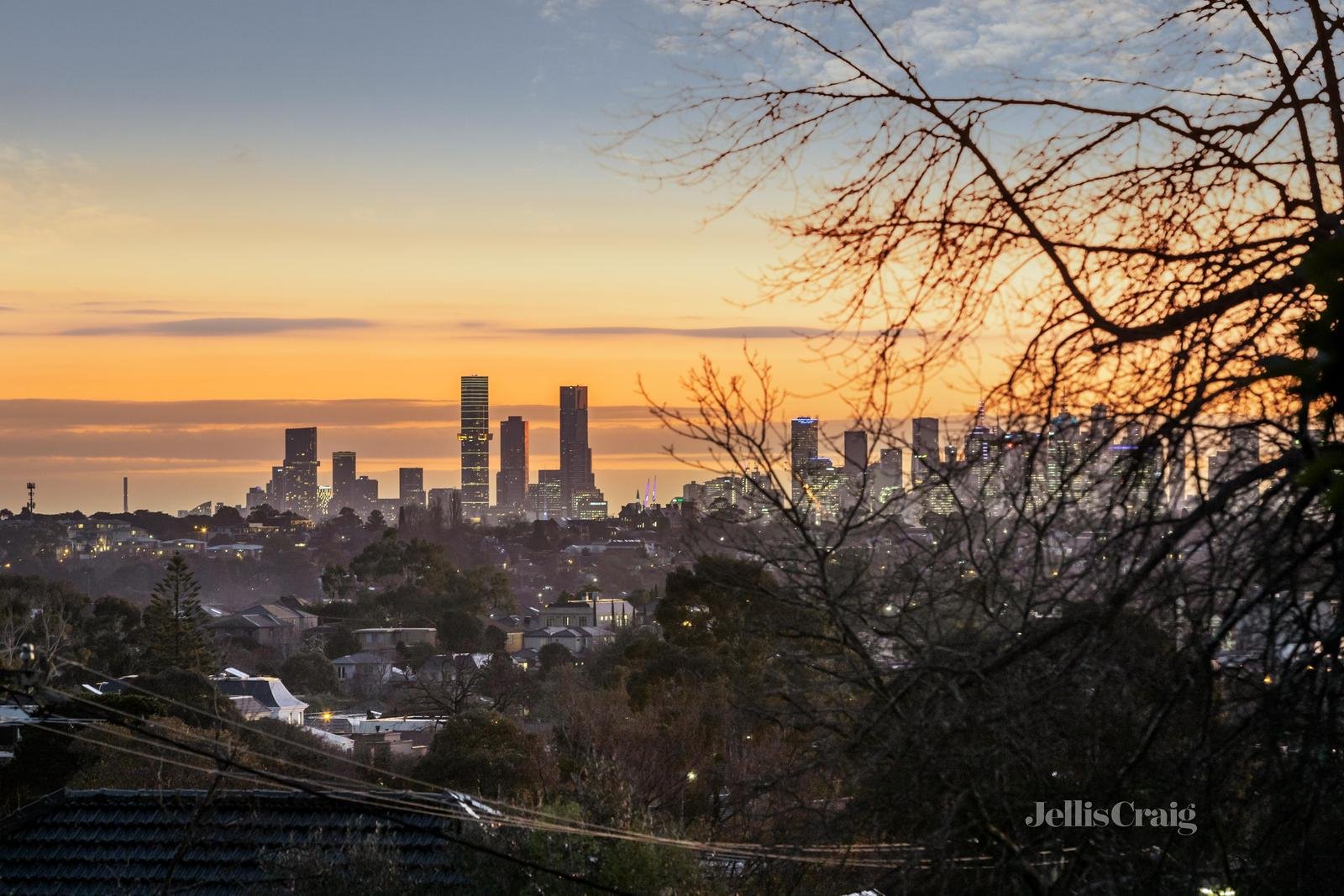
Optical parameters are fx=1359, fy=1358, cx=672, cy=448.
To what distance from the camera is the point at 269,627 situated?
198 feet

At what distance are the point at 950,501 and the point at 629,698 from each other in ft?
79.9

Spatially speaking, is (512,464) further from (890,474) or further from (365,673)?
(890,474)

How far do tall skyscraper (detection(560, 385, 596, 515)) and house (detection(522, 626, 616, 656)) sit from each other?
69.3m

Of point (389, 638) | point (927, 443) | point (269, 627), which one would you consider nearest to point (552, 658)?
point (389, 638)

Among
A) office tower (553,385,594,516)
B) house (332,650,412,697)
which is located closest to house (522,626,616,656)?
house (332,650,412,697)

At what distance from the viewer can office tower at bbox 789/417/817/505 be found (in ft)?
13.3

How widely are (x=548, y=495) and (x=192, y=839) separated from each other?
12724cm

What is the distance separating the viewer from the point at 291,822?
1295cm

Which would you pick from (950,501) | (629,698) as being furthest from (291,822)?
(629,698)

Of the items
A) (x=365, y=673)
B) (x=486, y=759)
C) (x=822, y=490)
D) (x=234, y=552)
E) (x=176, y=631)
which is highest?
(x=822, y=490)

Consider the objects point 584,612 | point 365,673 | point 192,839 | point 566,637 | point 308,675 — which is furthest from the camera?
point 584,612

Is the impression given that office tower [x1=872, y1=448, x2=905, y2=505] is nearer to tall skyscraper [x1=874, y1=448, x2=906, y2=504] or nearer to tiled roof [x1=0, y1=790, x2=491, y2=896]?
tall skyscraper [x1=874, y1=448, x2=906, y2=504]

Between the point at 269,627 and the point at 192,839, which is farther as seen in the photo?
the point at 269,627

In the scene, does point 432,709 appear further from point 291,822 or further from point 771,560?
point 771,560
